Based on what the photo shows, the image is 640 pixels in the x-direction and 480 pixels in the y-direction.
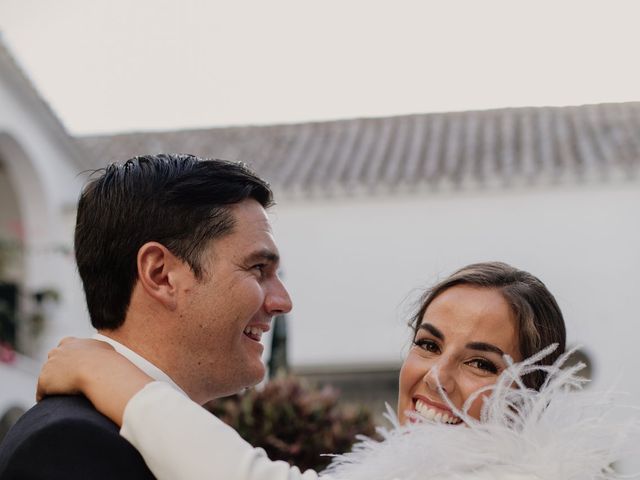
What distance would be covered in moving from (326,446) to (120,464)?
16.6 ft

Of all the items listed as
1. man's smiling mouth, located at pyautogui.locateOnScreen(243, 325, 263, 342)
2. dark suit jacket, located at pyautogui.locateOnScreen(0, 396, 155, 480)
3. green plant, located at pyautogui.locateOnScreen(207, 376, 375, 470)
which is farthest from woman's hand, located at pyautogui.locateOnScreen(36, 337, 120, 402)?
green plant, located at pyautogui.locateOnScreen(207, 376, 375, 470)

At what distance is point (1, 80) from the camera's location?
1447 centimetres

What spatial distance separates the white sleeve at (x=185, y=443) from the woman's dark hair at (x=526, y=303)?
925mm

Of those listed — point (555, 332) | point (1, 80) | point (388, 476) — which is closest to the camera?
point (388, 476)

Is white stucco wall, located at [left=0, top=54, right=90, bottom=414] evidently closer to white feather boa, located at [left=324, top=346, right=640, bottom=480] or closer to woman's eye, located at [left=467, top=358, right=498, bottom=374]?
woman's eye, located at [left=467, top=358, right=498, bottom=374]

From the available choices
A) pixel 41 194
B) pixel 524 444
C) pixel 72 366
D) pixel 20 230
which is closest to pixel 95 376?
pixel 72 366

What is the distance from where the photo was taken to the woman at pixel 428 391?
218 centimetres

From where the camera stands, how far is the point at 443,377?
2.88 m

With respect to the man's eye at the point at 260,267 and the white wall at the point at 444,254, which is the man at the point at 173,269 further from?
the white wall at the point at 444,254

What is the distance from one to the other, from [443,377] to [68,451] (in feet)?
3.58

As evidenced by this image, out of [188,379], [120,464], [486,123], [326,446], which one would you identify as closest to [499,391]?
[188,379]

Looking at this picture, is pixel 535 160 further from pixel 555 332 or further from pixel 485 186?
pixel 555 332

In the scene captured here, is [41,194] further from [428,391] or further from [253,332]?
[253,332]

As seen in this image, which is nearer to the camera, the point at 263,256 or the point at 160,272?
the point at 160,272
